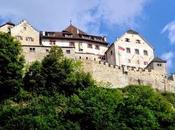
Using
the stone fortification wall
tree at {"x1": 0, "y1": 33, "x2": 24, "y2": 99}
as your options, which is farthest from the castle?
tree at {"x1": 0, "y1": 33, "x2": 24, "y2": 99}

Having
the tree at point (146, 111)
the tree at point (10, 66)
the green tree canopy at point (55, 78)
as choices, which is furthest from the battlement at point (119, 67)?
the tree at point (10, 66)

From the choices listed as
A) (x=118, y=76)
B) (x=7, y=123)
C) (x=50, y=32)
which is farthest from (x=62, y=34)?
(x=7, y=123)

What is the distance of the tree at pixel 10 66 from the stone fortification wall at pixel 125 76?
7.89 m

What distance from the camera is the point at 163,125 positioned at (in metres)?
61.0

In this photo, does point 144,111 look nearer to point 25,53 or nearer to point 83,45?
point 25,53

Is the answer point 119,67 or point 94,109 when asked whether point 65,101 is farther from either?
point 119,67

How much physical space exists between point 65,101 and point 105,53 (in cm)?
2076

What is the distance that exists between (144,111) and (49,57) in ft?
38.2

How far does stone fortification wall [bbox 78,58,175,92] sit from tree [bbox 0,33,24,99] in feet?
25.9

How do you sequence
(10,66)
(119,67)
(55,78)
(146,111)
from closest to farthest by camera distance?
(146,111) → (10,66) → (55,78) → (119,67)

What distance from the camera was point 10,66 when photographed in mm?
64312

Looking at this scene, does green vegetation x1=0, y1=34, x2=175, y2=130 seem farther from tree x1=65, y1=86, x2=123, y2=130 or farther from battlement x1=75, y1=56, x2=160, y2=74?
battlement x1=75, y1=56, x2=160, y2=74

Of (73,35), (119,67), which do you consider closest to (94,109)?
(119,67)

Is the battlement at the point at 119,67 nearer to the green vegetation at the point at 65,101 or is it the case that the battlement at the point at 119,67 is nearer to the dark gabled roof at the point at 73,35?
the green vegetation at the point at 65,101
